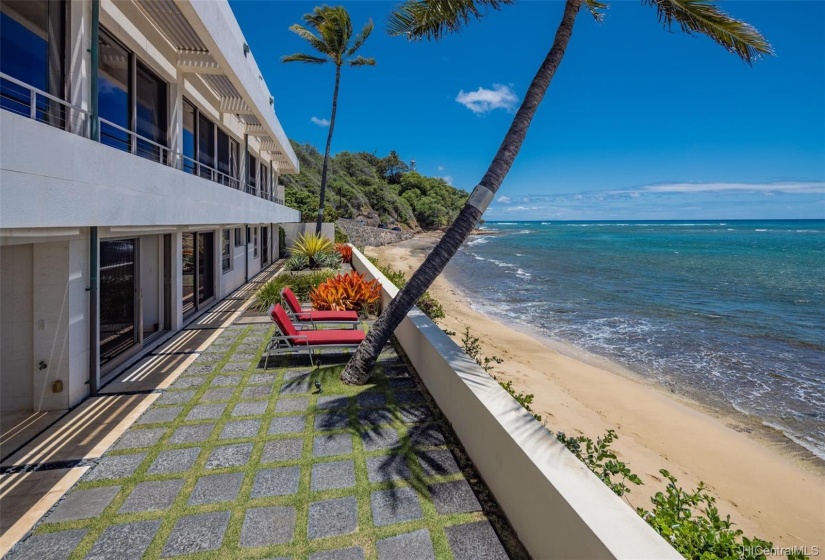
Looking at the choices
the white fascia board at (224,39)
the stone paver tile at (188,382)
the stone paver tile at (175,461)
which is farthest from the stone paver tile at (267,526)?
the white fascia board at (224,39)

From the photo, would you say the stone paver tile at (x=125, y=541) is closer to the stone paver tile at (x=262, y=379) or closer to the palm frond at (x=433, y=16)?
the stone paver tile at (x=262, y=379)

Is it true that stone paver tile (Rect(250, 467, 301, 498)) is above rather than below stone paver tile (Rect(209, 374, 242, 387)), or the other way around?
below

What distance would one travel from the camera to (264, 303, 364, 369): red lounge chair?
6.86 m

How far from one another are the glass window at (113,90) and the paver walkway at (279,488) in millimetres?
4490

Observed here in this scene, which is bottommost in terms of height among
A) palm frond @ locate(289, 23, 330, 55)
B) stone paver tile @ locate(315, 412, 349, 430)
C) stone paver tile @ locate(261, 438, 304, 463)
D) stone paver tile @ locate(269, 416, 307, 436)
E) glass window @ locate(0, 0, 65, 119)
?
stone paver tile @ locate(261, 438, 304, 463)

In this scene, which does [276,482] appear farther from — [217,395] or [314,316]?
[314,316]

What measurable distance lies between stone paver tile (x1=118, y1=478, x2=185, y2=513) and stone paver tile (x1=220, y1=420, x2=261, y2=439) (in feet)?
2.74

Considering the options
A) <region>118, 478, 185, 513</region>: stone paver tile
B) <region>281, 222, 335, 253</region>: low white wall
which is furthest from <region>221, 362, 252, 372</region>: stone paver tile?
<region>281, 222, 335, 253</region>: low white wall

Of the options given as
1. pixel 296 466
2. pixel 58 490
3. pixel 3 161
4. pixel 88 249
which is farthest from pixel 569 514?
pixel 88 249

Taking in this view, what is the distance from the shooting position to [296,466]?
4164 mm

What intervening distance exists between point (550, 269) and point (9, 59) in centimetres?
3559

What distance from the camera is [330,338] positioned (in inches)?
282

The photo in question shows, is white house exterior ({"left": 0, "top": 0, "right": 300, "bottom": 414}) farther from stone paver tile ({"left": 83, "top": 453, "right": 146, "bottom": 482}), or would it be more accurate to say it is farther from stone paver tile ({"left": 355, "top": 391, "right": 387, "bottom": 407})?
stone paver tile ({"left": 355, "top": 391, "right": 387, "bottom": 407})

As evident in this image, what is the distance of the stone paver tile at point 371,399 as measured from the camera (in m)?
5.54
